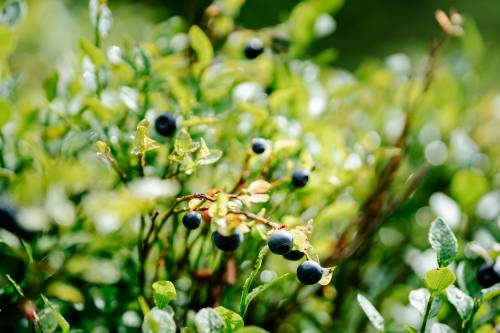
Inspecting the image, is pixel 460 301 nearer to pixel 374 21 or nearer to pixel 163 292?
pixel 163 292

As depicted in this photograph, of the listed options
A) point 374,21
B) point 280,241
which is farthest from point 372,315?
point 374,21

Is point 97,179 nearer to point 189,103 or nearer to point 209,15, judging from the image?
point 189,103

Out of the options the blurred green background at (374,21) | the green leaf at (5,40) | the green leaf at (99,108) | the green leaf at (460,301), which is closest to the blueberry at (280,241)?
the green leaf at (460,301)

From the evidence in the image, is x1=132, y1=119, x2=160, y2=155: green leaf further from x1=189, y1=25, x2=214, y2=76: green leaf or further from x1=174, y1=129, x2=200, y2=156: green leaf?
x1=189, y1=25, x2=214, y2=76: green leaf

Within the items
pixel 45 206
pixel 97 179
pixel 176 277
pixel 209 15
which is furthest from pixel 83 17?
pixel 45 206

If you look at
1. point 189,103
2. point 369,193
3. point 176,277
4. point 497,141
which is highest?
point 189,103

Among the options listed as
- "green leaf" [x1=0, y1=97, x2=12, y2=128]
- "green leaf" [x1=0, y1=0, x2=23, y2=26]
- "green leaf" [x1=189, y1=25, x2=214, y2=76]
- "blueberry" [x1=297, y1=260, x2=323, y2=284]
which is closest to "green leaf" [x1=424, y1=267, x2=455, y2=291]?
"blueberry" [x1=297, y1=260, x2=323, y2=284]

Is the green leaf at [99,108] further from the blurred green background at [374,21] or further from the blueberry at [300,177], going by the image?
the blurred green background at [374,21]
